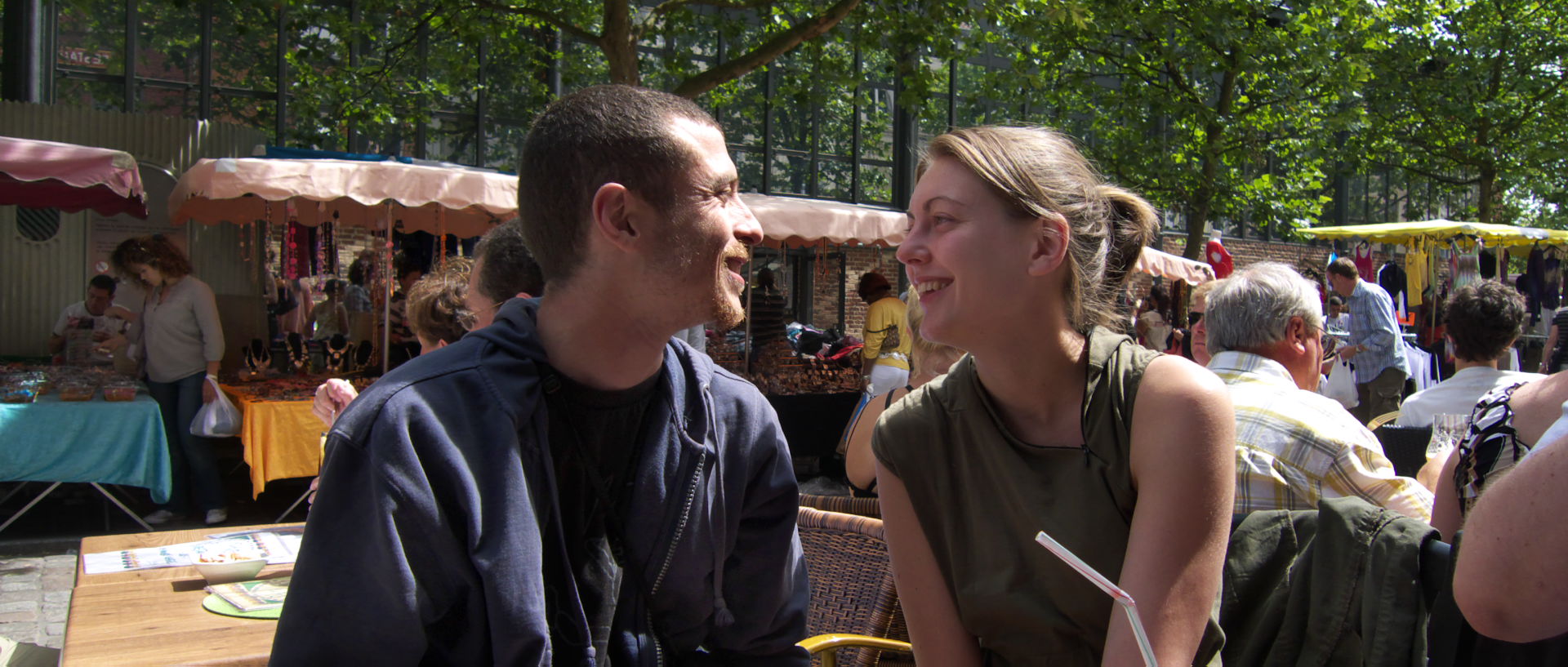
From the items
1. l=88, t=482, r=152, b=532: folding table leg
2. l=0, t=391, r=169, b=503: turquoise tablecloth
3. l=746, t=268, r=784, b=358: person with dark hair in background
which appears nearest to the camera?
l=0, t=391, r=169, b=503: turquoise tablecloth

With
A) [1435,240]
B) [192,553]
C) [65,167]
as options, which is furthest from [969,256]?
[1435,240]

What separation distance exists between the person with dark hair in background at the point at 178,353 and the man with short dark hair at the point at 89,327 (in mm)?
1293

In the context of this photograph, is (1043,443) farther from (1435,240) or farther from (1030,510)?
(1435,240)

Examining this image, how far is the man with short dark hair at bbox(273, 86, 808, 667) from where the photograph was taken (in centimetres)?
116

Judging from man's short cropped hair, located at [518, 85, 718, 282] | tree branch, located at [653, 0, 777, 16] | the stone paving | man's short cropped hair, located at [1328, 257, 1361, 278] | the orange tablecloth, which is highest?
tree branch, located at [653, 0, 777, 16]

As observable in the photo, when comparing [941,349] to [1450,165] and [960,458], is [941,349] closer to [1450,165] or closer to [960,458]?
[960,458]

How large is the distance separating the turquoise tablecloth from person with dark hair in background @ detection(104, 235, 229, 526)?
1.13 feet

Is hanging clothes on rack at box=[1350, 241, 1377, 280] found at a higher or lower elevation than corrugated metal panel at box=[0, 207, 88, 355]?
higher

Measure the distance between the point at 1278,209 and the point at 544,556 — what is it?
14670 millimetres

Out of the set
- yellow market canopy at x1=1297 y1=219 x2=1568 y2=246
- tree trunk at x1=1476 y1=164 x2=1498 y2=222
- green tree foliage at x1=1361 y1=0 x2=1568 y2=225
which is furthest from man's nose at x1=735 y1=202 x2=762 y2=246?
tree trunk at x1=1476 y1=164 x2=1498 y2=222

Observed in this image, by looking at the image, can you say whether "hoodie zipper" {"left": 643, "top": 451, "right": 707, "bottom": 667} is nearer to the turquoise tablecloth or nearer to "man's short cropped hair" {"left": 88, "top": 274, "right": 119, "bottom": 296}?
the turquoise tablecloth

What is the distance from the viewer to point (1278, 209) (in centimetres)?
1407

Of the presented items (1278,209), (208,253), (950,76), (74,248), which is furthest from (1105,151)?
(74,248)

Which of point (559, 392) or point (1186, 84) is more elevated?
point (1186, 84)
